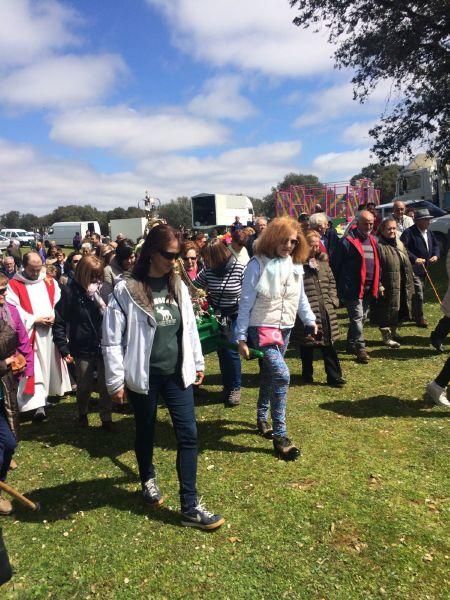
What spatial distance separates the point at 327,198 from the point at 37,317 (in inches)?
822

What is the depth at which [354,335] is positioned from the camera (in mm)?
6961

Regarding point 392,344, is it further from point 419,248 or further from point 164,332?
point 164,332

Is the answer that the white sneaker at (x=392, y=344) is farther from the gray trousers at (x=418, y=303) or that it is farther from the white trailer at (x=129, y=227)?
the white trailer at (x=129, y=227)

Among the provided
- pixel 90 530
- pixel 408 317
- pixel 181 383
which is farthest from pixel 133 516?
pixel 408 317

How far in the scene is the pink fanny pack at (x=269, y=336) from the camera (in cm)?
393

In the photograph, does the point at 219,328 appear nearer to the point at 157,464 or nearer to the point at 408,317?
the point at 157,464

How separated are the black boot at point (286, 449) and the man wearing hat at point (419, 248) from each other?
5.01m

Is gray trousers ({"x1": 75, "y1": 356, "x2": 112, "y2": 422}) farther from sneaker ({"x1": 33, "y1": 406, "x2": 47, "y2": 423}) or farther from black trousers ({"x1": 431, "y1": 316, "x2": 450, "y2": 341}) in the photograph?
black trousers ({"x1": 431, "y1": 316, "x2": 450, "y2": 341})

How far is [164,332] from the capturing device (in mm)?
3143

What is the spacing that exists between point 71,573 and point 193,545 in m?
0.80

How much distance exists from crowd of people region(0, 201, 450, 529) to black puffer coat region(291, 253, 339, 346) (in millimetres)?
14

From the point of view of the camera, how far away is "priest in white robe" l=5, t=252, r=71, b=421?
5273mm

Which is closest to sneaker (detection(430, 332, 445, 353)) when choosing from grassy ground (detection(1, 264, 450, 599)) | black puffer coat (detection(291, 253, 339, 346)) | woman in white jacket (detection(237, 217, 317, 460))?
grassy ground (detection(1, 264, 450, 599))

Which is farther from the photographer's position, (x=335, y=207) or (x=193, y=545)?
(x=335, y=207)
